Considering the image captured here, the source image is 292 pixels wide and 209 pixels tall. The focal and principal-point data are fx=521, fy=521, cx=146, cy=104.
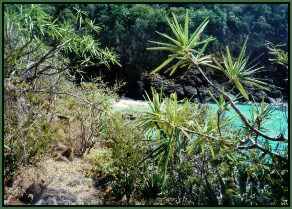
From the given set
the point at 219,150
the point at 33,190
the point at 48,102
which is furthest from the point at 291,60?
the point at 48,102

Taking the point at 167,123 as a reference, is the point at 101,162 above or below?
below

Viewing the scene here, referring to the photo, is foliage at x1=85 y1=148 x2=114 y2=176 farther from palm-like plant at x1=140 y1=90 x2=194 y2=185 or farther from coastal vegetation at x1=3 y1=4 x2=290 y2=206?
palm-like plant at x1=140 y1=90 x2=194 y2=185

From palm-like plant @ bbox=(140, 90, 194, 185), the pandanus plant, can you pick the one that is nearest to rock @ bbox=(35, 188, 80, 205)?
palm-like plant @ bbox=(140, 90, 194, 185)

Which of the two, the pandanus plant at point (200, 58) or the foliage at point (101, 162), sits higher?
the pandanus plant at point (200, 58)

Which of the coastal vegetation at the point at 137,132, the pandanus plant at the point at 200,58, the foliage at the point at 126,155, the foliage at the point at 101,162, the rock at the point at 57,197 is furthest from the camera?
the foliage at the point at 101,162

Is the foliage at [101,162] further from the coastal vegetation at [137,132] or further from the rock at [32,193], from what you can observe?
the rock at [32,193]

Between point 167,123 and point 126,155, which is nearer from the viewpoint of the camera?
point 167,123

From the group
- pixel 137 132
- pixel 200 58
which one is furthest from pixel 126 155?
pixel 200 58

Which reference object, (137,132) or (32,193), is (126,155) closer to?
(137,132)

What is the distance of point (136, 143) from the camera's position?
7242 mm

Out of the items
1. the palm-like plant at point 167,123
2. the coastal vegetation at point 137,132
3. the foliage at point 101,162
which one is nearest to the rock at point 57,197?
the coastal vegetation at point 137,132

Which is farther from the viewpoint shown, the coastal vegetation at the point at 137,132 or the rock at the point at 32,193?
the rock at the point at 32,193

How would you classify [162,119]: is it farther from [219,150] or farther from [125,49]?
[125,49]

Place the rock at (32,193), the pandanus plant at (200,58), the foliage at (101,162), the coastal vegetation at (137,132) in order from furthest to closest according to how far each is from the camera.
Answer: the foliage at (101,162)
the rock at (32,193)
the coastal vegetation at (137,132)
the pandanus plant at (200,58)
